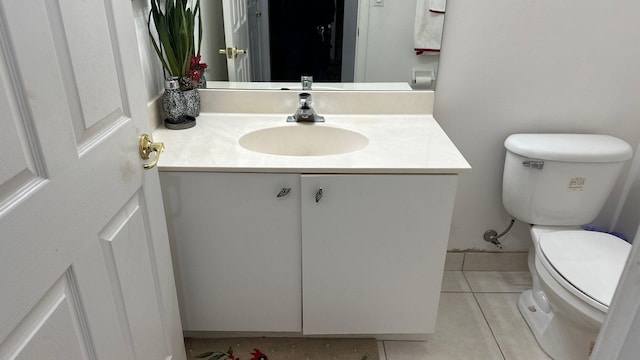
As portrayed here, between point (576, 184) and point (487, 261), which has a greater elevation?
point (576, 184)

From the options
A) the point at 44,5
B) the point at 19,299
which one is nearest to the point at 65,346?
the point at 19,299

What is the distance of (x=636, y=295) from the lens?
42 cm

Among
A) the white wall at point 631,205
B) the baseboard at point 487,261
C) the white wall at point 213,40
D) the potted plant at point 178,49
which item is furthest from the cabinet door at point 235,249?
the white wall at point 631,205

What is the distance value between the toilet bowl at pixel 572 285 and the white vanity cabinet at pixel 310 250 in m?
0.38

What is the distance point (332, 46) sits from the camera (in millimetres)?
1644

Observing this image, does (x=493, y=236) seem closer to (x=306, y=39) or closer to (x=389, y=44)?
(x=389, y=44)

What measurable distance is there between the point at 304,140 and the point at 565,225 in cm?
106

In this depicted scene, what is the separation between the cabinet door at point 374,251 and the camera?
4.21ft

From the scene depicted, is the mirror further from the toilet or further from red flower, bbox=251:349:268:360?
red flower, bbox=251:349:268:360

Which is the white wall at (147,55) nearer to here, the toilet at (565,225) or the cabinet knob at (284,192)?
the cabinet knob at (284,192)

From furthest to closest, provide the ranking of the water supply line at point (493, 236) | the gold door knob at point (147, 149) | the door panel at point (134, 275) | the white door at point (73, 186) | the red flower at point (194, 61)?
the water supply line at point (493, 236), the red flower at point (194, 61), the gold door knob at point (147, 149), the door panel at point (134, 275), the white door at point (73, 186)

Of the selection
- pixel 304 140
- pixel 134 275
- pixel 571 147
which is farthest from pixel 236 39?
pixel 571 147

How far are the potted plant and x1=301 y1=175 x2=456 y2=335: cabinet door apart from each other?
0.58 metres

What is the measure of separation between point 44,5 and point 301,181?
759mm
